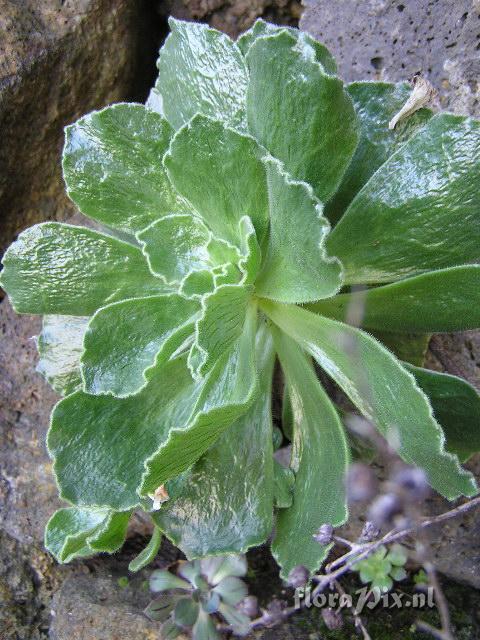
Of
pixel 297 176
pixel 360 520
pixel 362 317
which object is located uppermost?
pixel 297 176

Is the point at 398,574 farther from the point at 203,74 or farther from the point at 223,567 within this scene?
the point at 203,74

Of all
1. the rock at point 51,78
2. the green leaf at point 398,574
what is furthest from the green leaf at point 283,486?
the rock at point 51,78

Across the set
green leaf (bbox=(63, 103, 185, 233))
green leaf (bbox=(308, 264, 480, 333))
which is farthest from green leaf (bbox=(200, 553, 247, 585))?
green leaf (bbox=(63, 103, 185, 233))

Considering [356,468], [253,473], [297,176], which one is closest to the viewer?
[356,468]

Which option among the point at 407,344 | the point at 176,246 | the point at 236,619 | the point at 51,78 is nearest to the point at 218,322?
the point at 176,246

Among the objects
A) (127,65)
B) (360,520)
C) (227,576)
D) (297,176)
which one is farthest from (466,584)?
(127,65)

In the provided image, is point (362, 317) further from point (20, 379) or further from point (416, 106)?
point (20, 379)
